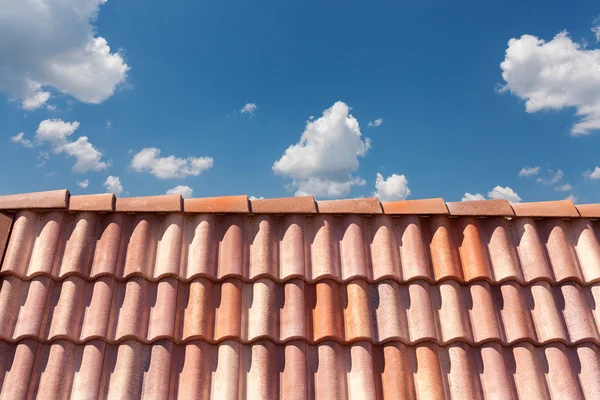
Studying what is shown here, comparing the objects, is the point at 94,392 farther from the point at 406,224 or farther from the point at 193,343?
the point at 406,224

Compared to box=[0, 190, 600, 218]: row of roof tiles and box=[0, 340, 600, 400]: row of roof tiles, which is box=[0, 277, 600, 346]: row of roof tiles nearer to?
box=[0, 340, 600, 400]: row of roof tiles

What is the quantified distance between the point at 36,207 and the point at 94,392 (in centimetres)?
159


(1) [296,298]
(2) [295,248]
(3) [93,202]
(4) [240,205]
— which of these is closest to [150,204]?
(3) [93,202]

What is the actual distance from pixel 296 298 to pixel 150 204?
1393 mm

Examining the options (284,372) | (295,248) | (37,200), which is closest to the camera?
(284,372)

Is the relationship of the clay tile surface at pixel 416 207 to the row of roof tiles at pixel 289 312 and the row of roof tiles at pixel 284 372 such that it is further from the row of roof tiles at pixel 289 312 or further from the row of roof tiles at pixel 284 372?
the row of roof tiles at pixel 284 372

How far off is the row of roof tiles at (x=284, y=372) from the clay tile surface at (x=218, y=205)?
42.0 inches

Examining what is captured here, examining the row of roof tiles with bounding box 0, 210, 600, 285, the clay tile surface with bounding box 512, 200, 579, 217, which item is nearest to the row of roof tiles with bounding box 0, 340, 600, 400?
the row of roof tiles with bounding box 0, 210, 600, 285

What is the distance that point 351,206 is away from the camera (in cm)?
380

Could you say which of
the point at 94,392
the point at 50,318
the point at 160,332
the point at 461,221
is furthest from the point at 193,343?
the point at 461,221

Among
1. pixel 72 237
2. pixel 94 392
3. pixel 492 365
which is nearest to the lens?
pixel 94 392

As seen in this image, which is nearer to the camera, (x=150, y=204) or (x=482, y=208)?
(x=150, y=204)

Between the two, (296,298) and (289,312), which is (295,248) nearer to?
(296,298)

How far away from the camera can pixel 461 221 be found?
12.8ft
